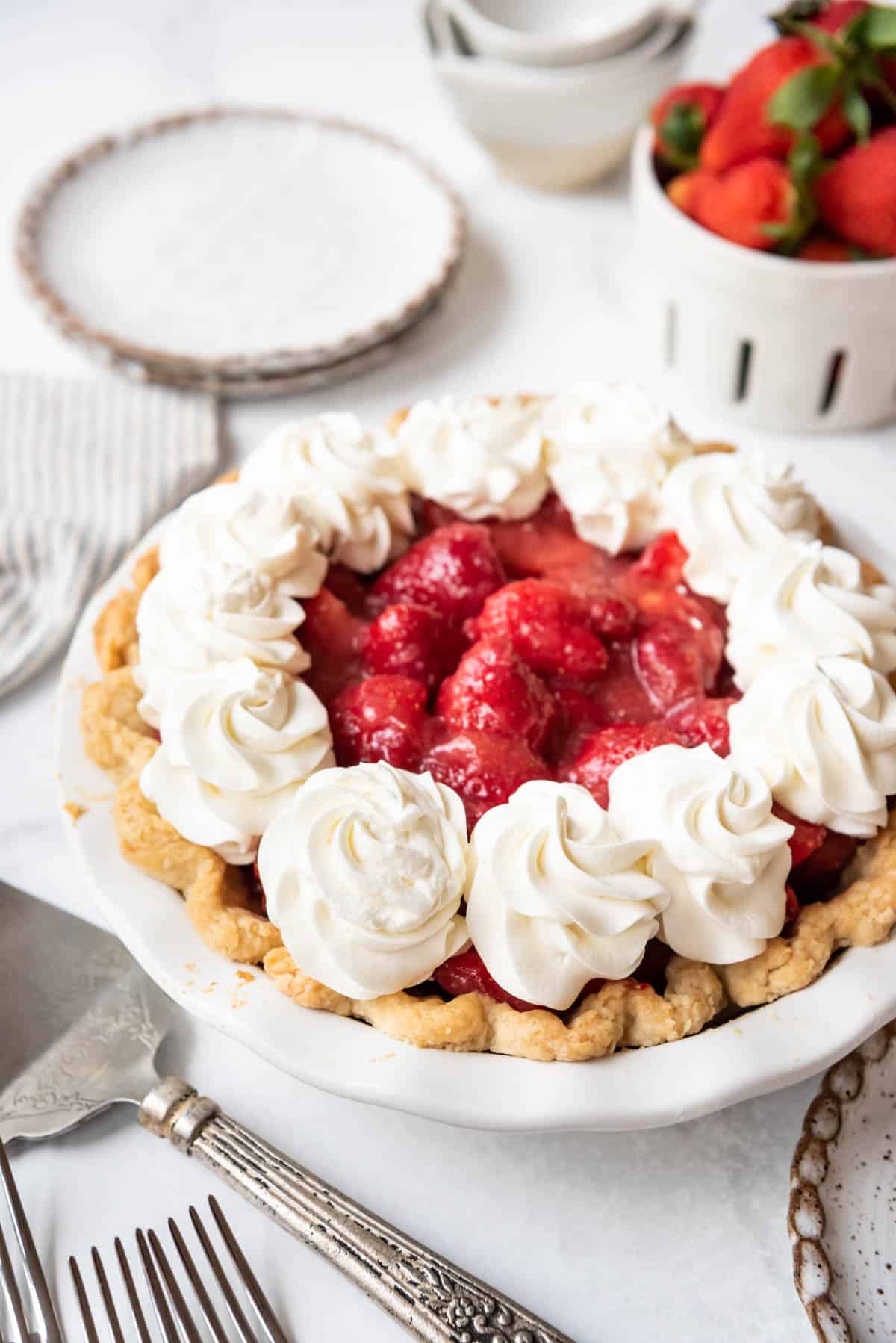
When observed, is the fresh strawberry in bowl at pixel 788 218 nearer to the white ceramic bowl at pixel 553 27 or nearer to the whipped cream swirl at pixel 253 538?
the white ceramic bowl at pixel 553 27

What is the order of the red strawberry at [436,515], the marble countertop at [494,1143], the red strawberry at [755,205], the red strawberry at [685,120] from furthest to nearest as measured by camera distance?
the red strawberry at [685,120] → the red strawberry at [755,205] → the red strawberry at [436,515] → the marble countertop at [494,1143]

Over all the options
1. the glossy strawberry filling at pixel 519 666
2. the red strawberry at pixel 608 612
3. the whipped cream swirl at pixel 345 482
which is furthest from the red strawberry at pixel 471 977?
the whipped cream swirl at pixel 345 482

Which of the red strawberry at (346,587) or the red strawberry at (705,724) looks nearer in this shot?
the red strawberry at (705,724)

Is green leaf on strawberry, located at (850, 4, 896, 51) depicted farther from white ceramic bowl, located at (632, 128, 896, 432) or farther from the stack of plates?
the stack of plates

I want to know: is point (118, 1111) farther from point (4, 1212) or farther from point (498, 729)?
point (498, 729)

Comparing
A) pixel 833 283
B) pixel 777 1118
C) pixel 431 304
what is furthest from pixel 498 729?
pixel 431 304

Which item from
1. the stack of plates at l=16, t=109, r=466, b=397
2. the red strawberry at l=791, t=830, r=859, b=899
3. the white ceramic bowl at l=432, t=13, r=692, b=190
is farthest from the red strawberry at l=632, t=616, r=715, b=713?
the white ceramic bowl at l=432, t=13, r=692, b=190
